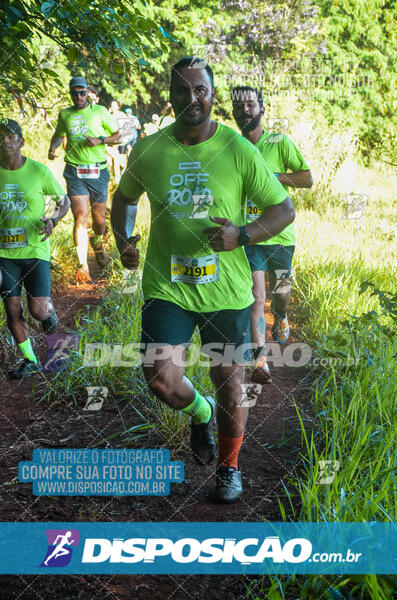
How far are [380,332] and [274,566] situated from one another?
2.28 m

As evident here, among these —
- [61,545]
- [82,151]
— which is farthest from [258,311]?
[82,151]

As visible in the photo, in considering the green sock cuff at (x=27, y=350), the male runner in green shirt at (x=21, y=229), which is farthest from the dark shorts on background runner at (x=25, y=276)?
the green sock cuff at (x=27, y=350)

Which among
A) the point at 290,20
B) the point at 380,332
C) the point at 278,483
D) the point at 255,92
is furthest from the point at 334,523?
the point at 290,20

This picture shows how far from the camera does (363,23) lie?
19844mm

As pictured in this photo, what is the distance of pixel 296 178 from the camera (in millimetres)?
5164

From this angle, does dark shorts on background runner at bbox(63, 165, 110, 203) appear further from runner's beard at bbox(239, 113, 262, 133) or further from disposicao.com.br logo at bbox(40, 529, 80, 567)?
disposicao.com.br logo at bbox(40, 529, 80, 567)

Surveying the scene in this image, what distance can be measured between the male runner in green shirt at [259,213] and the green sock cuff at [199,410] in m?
1.42

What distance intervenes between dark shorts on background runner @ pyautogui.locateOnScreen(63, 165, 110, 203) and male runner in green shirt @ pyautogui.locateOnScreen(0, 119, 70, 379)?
8.47ft

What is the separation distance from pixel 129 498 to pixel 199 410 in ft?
1.87

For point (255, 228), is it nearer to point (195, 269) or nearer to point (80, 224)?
point (195, 269)

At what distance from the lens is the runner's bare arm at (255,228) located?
286 cm

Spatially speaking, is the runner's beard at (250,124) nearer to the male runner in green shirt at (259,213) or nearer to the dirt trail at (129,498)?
the male runner in green shirt at (259,213)

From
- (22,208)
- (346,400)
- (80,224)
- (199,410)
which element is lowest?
(80,224)

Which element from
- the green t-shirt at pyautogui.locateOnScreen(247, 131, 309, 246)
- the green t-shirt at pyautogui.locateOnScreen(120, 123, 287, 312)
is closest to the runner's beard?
the green t-shirt at pyautogui.locateOnScreen(247, 131, 309, 246)
